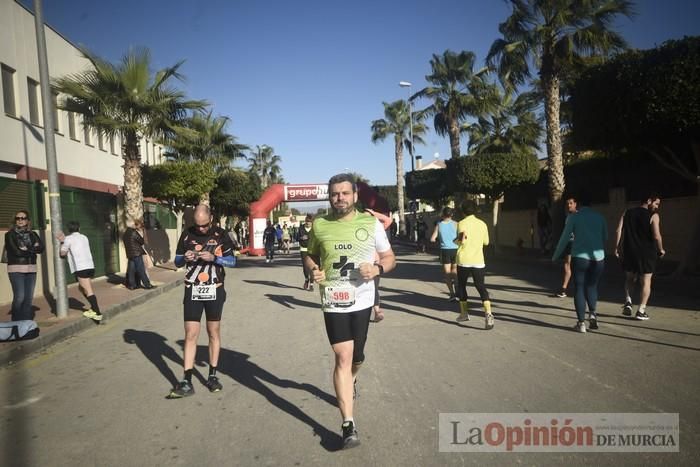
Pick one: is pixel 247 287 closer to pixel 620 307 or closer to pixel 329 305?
pixel 620 307

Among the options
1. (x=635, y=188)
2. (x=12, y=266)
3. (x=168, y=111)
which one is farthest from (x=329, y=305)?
(x=635, y=188)

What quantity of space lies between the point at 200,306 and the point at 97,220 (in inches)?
517

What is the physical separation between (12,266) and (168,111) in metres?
7.72

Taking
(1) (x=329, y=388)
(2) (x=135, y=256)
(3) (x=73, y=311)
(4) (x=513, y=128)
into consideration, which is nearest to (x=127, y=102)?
(2) (x=135, y=256)

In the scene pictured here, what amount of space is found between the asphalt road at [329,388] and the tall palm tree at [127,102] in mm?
7176

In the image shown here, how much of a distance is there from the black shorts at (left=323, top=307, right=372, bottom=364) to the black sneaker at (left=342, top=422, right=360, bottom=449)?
51 centimetres

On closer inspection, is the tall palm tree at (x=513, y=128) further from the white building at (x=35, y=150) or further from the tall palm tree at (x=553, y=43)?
the white building at (x=35, y=150)

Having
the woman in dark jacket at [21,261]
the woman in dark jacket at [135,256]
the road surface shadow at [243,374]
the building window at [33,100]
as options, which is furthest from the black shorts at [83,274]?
the building window at [33,100]

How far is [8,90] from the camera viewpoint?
15.6 metres

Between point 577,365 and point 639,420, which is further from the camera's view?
point 577,365

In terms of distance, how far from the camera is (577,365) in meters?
5.32

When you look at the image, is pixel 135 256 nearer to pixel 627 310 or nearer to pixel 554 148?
pixel 627 310

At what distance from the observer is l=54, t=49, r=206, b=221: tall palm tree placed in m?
13.7

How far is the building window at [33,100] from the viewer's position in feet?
55.0
